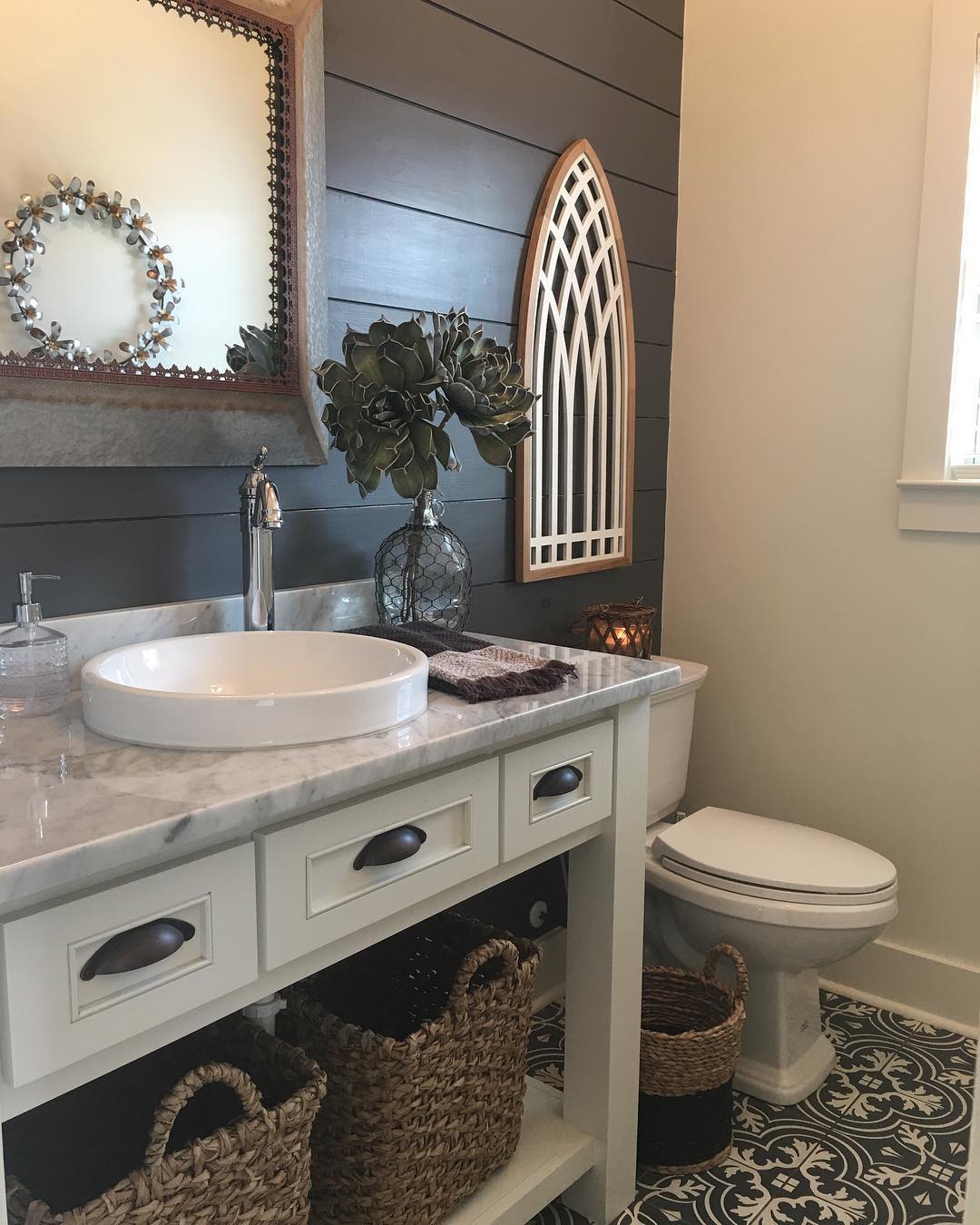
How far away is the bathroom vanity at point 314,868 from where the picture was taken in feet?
2.86

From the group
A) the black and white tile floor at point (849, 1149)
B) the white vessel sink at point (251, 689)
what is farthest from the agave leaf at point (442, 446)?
the black and white tile floor at point (849, 1149)

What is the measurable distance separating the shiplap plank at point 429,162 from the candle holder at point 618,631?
2.59 feet

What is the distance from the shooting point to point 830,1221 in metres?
1.64

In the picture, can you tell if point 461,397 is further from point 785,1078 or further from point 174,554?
point 785,1078

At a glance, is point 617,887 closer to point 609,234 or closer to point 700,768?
point 700,768

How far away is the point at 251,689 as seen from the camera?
4.74ft

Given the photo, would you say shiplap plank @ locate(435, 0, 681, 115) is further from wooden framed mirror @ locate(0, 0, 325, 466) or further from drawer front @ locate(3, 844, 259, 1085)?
drawer front @ locate(3, 844, 259, 1085)

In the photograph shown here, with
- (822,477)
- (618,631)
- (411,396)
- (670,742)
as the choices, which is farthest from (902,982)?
(411,396)

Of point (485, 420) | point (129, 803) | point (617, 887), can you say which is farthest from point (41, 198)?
point (617, 887)

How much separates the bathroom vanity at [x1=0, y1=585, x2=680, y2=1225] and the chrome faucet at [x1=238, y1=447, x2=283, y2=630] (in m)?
0.10

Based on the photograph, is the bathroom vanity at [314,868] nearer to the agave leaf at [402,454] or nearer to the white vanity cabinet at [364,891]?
the white vanity cabinet at [364,891]

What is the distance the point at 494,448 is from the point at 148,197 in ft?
2.00

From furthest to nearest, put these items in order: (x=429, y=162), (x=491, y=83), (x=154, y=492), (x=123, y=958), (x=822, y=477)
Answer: (x=822, y=477) → (x=491, y=83) → (x=429, y=162) → (x=154, y=492) → (x=123, y=958)

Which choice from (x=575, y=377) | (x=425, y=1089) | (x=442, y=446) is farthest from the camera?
(x=575, y=377)
